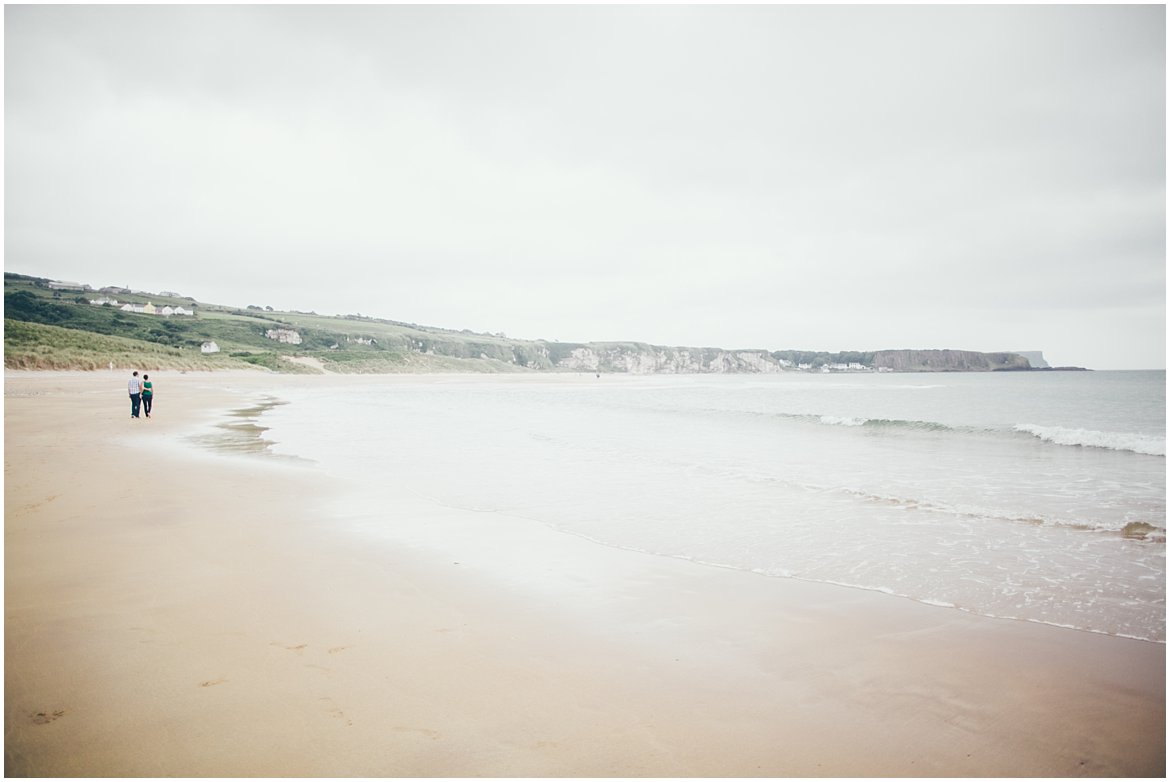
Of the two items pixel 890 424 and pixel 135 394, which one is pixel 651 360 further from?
pixel 135 394

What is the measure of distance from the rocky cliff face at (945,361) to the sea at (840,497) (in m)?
185

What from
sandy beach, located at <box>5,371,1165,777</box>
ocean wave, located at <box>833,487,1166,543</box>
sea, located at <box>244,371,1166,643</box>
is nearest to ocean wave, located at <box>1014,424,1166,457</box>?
sea, located at <box>244,371,1166,643</box>

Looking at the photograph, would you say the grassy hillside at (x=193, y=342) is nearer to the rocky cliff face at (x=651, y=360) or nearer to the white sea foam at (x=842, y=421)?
the rocky cliff face at (x=651, y=360)

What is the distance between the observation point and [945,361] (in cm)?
18225

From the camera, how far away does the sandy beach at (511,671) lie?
107 inches

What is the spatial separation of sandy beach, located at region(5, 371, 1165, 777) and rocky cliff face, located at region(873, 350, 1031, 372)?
204 metres

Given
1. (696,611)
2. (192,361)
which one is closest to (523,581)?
(696,611)

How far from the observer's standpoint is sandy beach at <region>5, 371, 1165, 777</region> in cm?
273

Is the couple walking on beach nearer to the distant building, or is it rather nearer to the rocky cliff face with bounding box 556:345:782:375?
the distant building

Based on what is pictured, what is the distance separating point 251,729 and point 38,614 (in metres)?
2.45

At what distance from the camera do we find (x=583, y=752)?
273cm

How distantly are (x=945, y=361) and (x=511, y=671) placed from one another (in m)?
212

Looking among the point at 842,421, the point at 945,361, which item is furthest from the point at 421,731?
the point at 945,361

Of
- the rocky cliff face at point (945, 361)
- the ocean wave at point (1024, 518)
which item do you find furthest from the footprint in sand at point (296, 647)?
the rocky cliff face at point (945, 361)
